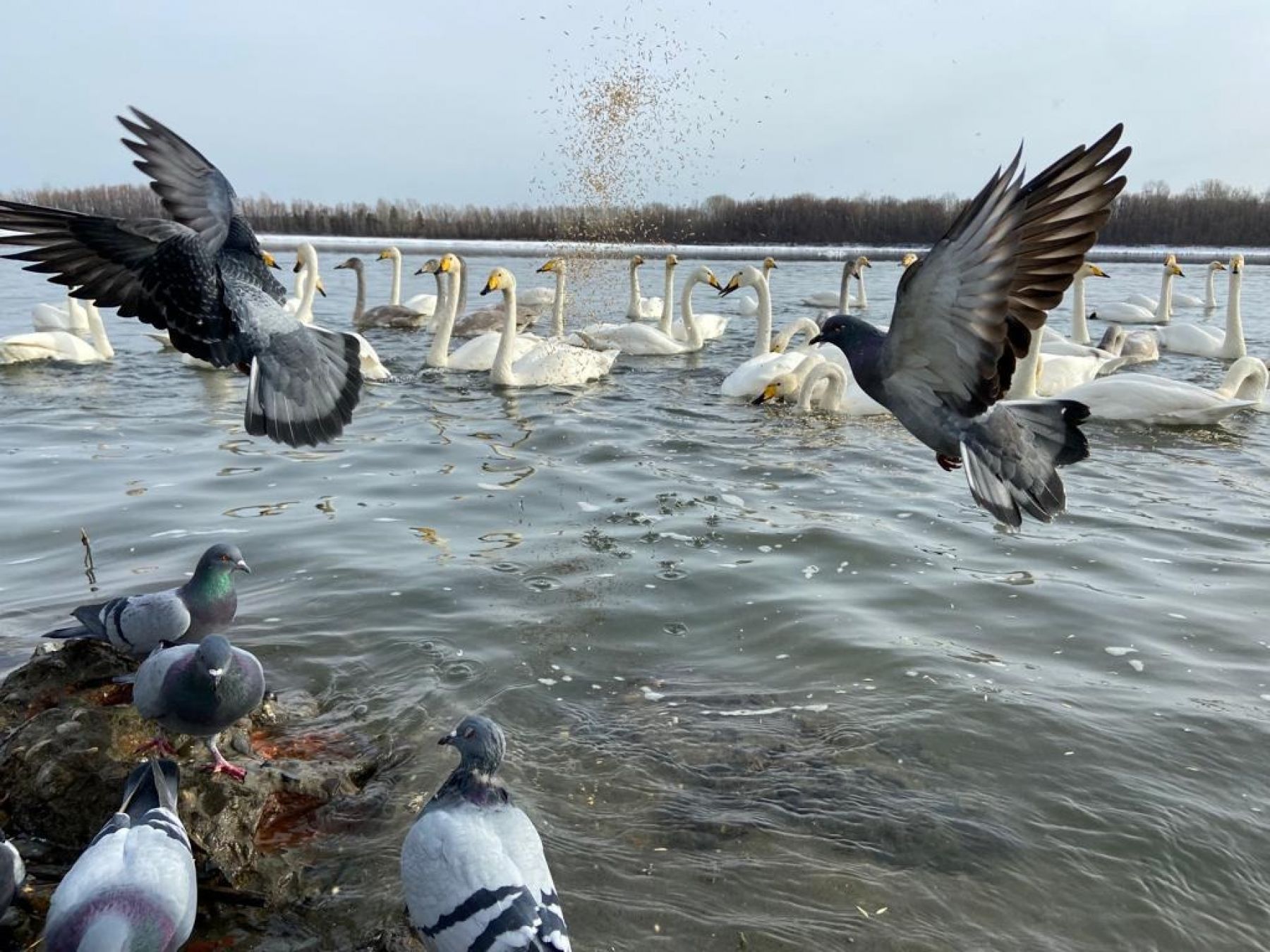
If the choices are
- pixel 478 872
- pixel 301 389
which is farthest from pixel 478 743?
pixel 301 389

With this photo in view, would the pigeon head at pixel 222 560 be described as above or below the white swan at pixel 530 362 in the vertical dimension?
above

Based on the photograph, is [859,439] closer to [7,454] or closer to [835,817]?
[835,817]

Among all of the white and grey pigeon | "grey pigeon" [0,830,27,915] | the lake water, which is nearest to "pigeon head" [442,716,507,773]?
the lake water

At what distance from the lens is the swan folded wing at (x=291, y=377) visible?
489 centimetres

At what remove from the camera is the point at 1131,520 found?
8.45 metres

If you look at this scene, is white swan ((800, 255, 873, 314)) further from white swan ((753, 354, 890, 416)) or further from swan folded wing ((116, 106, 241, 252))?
swan folded wing ((116, 106, 241, 252))

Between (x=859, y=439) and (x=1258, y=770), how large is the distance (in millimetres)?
6914

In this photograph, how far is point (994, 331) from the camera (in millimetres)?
4195

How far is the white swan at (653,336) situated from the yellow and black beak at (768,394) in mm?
4668

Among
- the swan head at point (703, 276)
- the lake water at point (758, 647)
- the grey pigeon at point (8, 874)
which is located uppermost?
the swan head at point (703, 276)

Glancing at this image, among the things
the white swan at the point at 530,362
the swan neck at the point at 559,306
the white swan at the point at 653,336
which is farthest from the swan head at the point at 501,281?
the swan neck at the point at 559,306

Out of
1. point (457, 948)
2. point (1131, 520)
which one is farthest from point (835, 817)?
point (1131, 520)

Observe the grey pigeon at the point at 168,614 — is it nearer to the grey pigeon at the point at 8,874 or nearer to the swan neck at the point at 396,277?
the grey pigeon at the point at 8,874

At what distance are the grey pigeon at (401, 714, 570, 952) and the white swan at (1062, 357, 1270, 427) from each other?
31.3 ft
